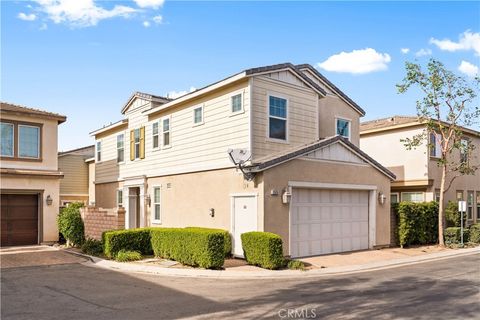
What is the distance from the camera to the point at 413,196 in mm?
26047

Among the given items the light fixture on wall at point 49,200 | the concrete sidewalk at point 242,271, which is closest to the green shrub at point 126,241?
the concrete sidewalk at point 242,271

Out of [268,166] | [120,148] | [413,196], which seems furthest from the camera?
[413,196]

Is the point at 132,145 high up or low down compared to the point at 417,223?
up

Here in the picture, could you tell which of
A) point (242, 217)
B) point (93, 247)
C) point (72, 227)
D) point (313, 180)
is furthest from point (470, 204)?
point (72, 227)

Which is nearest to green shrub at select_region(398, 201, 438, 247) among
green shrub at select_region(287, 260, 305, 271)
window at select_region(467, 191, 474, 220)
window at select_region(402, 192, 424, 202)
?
window at select_region(402, 192, 424, 202)

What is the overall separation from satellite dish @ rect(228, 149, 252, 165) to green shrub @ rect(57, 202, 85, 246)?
27.9 ft

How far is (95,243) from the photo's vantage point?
58.6ft

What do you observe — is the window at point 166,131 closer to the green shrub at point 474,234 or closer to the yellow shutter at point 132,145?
the yellow shutter at point 132,145

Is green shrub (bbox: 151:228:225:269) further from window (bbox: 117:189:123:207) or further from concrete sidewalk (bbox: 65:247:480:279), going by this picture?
window (bbox: 117:189:123:207)

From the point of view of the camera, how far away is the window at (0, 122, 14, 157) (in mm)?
20391

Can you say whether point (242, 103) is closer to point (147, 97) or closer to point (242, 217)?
point (242, 217)

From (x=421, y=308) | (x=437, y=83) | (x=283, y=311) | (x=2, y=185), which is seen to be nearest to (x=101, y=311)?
(x=283, y=311)

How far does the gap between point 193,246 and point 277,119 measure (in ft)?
19.2

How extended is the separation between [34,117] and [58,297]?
13.1 metres
